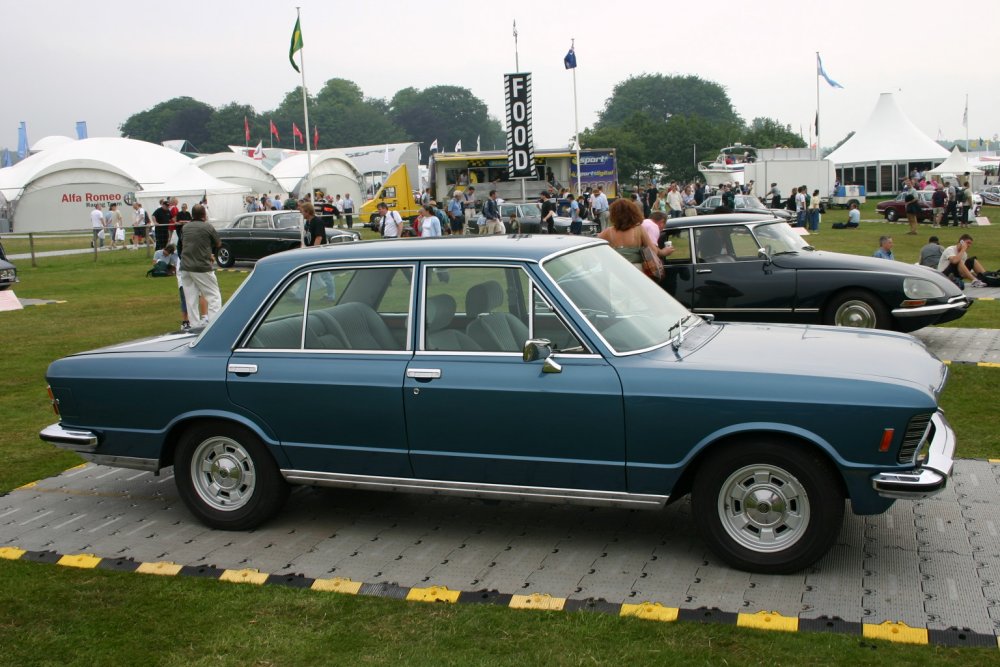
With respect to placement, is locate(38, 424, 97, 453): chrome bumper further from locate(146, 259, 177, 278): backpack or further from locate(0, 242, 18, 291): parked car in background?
locate(146, 259, 177, 278): backpack

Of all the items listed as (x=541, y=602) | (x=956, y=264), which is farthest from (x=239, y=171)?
(x=541, y=602)

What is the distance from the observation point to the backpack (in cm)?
2370

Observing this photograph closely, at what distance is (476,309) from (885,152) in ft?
184

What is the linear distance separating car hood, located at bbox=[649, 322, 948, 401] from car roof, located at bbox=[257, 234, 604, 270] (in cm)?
96

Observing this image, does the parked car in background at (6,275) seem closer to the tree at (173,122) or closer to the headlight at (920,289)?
the headlight at (920,289)

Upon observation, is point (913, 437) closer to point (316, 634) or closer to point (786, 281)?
point (316, 634)

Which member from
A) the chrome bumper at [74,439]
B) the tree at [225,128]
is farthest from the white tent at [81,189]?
the tree at [225,128]

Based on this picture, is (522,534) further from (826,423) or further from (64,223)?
(64,223)

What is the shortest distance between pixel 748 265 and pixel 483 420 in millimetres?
6754

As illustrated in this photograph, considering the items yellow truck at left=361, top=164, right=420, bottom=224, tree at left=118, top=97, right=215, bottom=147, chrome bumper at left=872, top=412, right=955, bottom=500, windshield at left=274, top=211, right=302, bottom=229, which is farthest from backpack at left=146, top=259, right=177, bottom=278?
tree at left=118, top=97, right=215, bottom=147

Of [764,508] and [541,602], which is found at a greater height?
[764,508]

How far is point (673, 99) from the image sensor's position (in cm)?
16112

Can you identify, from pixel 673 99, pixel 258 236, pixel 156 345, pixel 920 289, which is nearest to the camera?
pixel 156 345

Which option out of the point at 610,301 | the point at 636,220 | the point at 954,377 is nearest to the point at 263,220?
the point at 636,220
